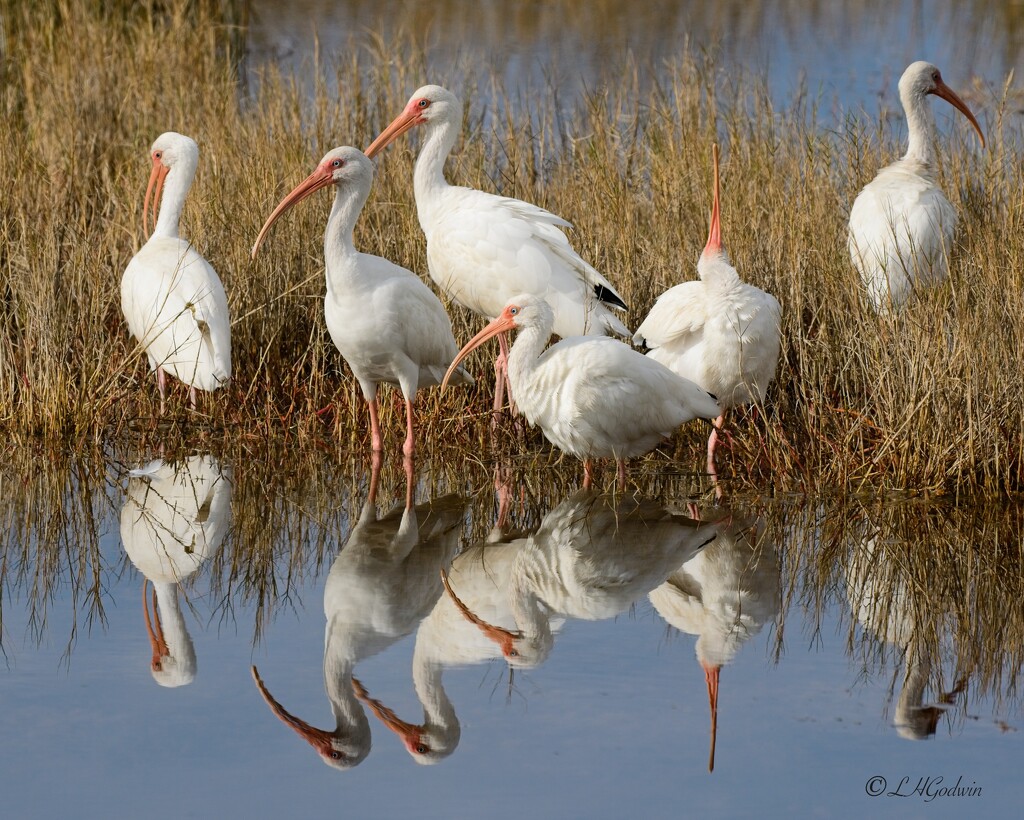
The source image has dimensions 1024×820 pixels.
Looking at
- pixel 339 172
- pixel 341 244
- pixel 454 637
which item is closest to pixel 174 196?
pixel 339 172

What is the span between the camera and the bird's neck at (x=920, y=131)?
8.95 meters

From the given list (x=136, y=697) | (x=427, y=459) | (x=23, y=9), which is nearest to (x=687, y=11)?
(x=23, y=9)

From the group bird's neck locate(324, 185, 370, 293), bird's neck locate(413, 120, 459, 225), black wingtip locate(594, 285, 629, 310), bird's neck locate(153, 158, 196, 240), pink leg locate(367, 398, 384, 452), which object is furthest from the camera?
bird's neck locate(153, 158, 196, 240)

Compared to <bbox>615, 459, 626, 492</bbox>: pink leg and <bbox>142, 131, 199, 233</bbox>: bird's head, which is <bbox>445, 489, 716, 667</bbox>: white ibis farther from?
<bbox>142, 131, 199, 233</bbox>: bird's head

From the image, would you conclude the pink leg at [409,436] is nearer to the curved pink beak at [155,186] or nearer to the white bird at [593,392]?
the white bird at [593,392]

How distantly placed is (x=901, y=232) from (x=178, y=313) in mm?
3767

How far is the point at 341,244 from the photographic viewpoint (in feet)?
24.3

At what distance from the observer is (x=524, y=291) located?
26.2ft

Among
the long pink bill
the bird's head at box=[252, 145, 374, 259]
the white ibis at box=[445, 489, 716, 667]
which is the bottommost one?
the white ibis at box=[445, 489, 716, 667]

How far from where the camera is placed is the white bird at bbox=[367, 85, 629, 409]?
25.7 ft

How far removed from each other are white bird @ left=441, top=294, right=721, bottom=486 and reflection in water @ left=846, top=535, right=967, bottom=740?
1.11m

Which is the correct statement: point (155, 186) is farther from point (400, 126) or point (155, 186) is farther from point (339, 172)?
point (339, 172)

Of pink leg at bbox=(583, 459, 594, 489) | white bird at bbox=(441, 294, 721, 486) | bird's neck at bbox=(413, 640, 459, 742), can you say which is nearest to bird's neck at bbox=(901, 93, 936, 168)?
white bird at bbox=(441, 294, 721, 486)

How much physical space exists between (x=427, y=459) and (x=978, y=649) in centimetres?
341
